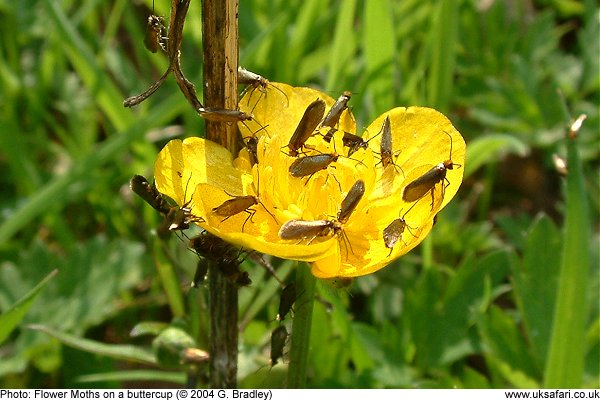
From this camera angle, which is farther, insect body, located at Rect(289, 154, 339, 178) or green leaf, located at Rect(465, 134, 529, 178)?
green leaf, located at Rect(465, 134, 529, 178)

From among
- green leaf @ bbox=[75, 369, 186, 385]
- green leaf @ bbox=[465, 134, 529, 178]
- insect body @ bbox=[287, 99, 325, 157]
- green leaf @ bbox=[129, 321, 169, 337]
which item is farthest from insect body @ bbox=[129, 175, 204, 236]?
green leaf @ bbox=[465, 134, 529, 178]

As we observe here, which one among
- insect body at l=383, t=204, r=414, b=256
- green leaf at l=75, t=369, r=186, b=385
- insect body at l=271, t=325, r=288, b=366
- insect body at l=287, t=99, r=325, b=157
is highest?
insect body at l=287, t=99, r=325, b=157

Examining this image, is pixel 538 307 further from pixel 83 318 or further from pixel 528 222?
pixel 83 318

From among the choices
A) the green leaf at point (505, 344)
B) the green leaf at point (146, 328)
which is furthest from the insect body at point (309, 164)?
the green leaf at point (505, 344)

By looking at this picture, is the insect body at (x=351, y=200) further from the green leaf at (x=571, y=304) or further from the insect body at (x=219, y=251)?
the green leaf at (x=571, y=304)

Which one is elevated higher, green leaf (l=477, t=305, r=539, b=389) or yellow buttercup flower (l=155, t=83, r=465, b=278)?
yellow buttercup flower (l=155, t=83, r=465, b=278)

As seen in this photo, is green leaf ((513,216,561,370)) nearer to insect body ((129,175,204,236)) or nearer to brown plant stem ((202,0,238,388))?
brown plant stem ((202,0,238,388))

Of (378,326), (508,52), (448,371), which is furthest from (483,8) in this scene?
(448,371)
